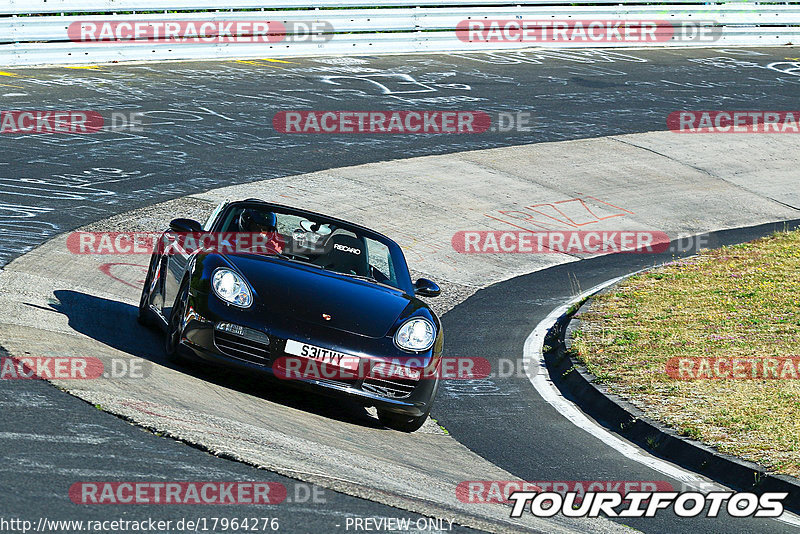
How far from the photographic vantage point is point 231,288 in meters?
7.31

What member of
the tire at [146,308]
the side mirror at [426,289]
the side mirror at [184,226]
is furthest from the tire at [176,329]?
the side mirror at [426,289]

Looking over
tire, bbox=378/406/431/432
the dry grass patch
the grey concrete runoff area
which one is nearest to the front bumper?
tire, bbox=378/406/431/432

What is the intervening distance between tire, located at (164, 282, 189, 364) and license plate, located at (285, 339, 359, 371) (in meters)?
0.82

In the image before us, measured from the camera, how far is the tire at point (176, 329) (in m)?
7.36

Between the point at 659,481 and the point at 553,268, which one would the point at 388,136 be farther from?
the point at 659,481

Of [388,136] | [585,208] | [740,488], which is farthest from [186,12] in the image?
[740,488]

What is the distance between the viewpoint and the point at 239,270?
7.51m

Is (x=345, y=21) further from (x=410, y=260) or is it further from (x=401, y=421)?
(x=401, y=421)

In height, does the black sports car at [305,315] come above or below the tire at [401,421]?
above

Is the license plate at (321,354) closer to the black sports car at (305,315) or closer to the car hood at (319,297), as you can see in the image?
the black sports car at (305,315)

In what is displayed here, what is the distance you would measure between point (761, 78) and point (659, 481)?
2090cm

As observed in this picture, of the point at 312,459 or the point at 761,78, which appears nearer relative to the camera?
the point at 312,459

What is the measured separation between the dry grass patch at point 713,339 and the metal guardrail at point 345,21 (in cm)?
1151

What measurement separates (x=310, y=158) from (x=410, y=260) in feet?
12.4
